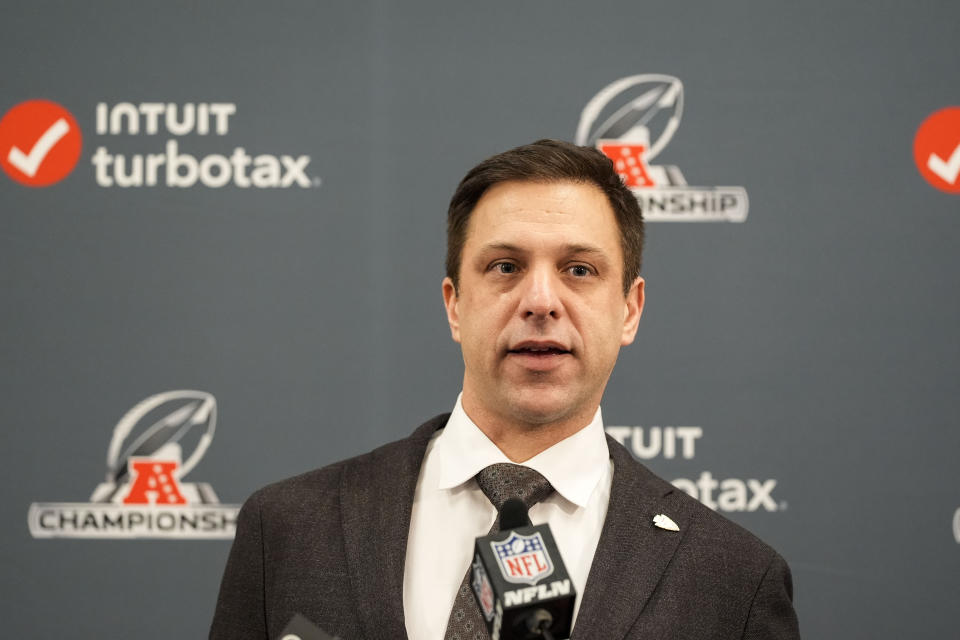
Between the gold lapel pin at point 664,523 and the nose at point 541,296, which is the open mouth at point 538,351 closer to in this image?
the nose at point 541,296

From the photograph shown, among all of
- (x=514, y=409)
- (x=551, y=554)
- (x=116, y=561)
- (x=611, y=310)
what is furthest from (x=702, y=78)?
(x=116, y=561)

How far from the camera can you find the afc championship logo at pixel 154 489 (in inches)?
90.2

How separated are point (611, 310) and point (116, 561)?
1622mm

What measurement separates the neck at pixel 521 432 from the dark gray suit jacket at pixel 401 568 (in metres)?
0.14

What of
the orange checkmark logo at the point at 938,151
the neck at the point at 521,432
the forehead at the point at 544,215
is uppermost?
the orange checkmark logo at the point at 938,151

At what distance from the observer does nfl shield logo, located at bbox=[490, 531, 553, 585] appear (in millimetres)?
924

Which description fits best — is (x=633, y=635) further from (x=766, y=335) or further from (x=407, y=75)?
(x=407, y=75)

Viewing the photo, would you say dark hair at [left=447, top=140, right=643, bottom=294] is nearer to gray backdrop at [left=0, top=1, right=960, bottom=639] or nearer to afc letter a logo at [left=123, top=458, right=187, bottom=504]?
gray backdrop at [left=0, top=1, right=960, bottom=639]

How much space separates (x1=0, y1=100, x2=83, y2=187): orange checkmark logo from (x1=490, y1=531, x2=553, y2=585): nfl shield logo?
1.96 metres

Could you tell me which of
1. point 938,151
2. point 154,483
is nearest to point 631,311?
point 938,151

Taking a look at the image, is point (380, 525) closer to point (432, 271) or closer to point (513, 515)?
point (513, 515)

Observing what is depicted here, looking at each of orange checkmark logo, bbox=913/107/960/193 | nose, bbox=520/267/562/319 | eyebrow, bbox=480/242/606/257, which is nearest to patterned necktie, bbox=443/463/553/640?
nose, bbox=520/267/562/319

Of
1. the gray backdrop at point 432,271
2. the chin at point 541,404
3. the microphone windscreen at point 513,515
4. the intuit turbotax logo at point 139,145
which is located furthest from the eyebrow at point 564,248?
the intuit turbotax logo at point 139,145

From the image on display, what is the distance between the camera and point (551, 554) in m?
0.96
